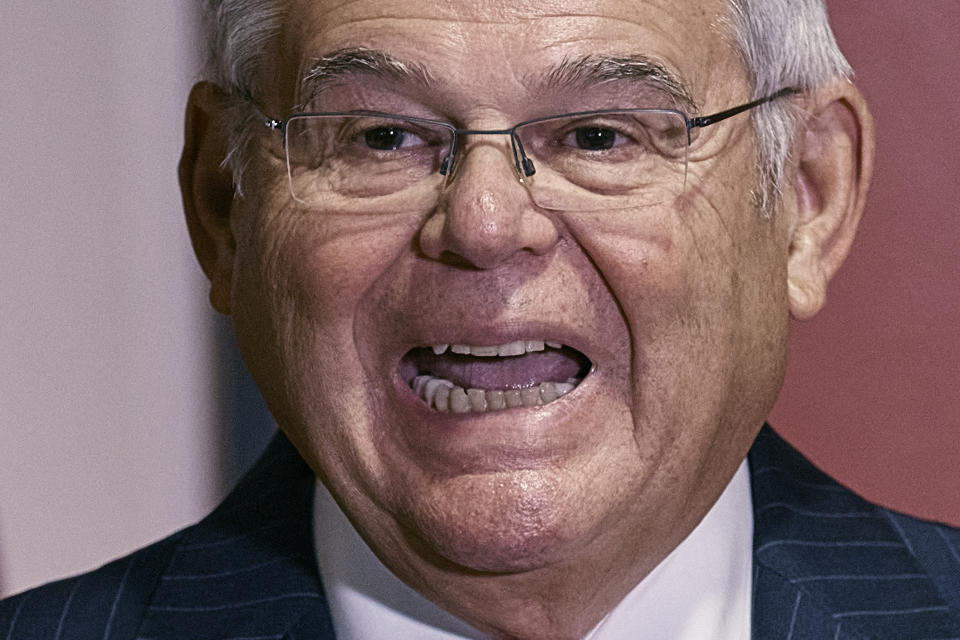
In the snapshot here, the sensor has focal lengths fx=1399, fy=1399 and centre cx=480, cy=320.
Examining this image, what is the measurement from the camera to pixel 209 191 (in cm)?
162

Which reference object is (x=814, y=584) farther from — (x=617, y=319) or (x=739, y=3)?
(x=739, y=3)

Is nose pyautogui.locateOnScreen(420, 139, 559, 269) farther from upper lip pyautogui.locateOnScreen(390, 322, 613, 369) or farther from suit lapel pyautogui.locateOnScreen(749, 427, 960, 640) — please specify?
suit lapel pyautogui.locateOnScreen(749, 427, 960, 640)

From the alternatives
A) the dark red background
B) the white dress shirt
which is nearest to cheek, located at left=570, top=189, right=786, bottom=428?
the white dress shirt

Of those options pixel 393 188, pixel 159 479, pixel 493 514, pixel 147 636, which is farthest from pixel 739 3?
pixel 159 479

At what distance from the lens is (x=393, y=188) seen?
1362 mm

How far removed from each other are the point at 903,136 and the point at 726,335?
70 cm

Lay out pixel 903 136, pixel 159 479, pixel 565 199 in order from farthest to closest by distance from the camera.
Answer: pixel 159 479 < pixel 903 136 < pixel 565 199

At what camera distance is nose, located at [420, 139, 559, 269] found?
1.26 m

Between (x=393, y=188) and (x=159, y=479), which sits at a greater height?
(x=393, y=188)

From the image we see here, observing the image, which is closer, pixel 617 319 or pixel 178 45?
pixel 617 319

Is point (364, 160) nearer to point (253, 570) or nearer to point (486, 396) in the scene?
point (486, 396)

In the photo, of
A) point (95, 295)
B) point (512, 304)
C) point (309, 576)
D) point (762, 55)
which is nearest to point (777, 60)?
point (762, 55)

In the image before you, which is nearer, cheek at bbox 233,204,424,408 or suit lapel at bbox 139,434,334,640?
cheek at bbox 233,204,424,408

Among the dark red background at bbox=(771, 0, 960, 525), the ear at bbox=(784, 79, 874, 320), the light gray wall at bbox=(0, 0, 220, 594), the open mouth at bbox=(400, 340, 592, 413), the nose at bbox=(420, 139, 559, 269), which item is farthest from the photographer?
the light gray wall at bbox=(0, 0, 220, 594)
